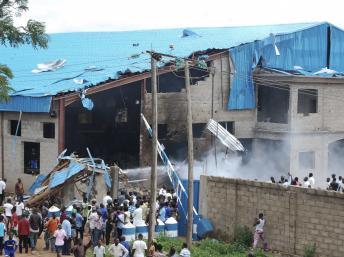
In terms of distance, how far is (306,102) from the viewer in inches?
1363

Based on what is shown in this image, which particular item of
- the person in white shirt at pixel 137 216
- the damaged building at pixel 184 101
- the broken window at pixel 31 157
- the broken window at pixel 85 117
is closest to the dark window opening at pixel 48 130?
the damaged building at pixel 184 101

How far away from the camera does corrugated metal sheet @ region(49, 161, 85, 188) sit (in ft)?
82.2

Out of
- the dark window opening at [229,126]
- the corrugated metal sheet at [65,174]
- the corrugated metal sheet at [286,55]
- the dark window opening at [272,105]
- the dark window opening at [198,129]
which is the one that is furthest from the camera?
the dark window opening at [272,105]

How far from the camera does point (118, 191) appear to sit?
2580 cm

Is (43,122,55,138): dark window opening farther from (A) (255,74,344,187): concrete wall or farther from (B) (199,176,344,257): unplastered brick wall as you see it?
(A) (255,74,344,187): concrete wall

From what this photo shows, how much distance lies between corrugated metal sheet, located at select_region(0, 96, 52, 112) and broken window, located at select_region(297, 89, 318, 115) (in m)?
12.2

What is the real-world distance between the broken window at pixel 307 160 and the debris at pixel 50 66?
1185cm

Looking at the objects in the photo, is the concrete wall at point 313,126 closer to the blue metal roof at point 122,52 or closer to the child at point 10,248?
the blue metal roof at point 122,52

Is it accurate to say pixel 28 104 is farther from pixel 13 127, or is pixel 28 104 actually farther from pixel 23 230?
pixel 23 230

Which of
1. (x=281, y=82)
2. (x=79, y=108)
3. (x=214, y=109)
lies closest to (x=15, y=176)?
(x=79, y=108)

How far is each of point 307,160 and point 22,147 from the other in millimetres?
12977

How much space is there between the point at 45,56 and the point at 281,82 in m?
11.9

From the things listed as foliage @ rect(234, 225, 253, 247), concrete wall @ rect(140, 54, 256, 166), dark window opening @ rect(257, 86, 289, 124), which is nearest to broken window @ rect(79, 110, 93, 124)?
concrete wall @ rect(140, 54, 256, 166)

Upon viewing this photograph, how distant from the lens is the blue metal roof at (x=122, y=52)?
29.9 m
